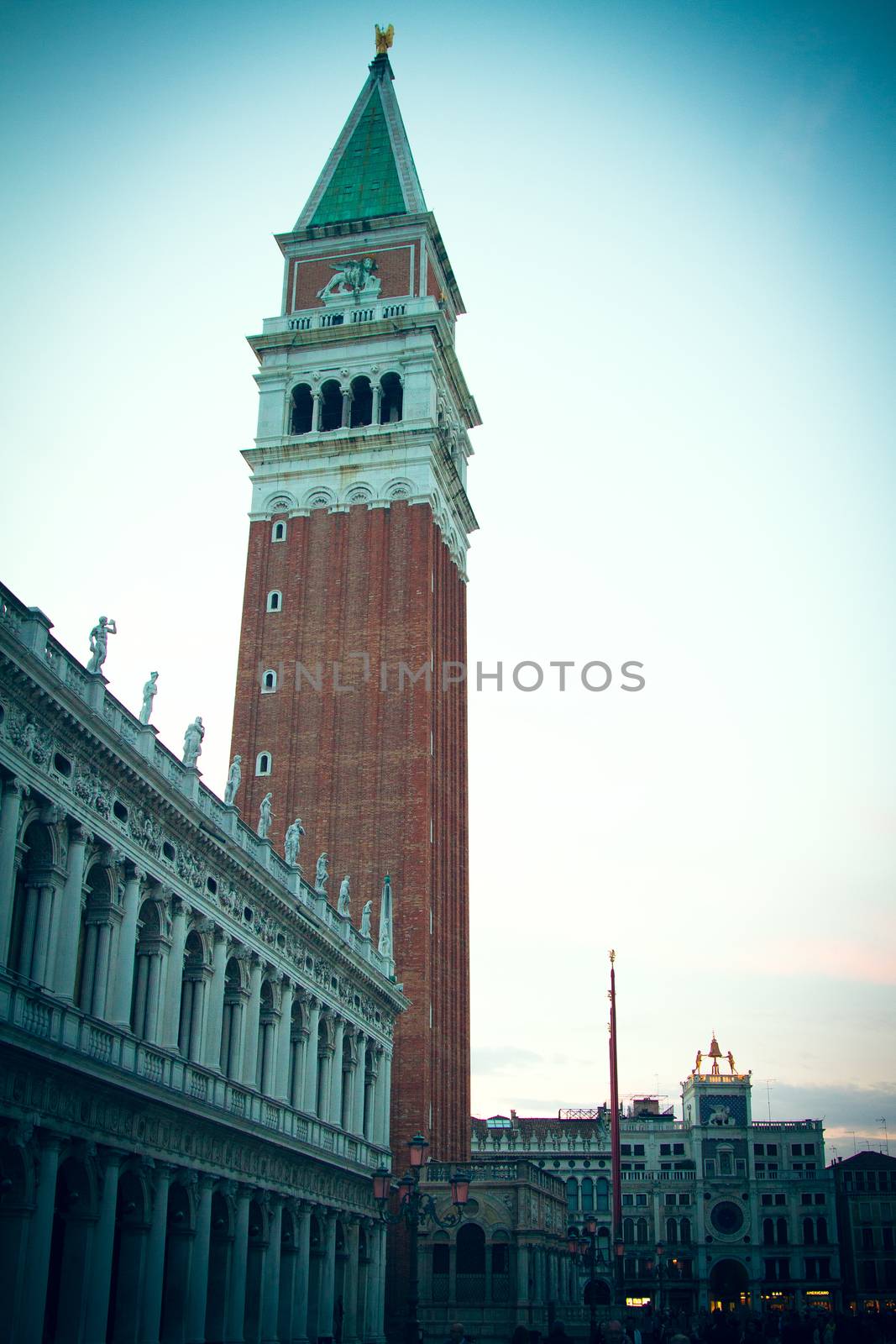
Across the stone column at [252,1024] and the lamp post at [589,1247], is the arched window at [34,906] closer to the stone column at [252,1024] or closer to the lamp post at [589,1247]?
the stone column at [252,1024]

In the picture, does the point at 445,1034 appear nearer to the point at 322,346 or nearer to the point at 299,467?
the point at 299,467

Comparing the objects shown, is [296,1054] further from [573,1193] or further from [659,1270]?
[573,1193]

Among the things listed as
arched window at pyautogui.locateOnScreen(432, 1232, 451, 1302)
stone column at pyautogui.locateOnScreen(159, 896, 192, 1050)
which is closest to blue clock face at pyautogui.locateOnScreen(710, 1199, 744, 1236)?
arched window at pyautogui.locateOnScreen(432, 1232, 451, 1302)

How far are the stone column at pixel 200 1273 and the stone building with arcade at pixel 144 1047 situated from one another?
76 mm

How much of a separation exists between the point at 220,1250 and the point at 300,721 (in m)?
32.7

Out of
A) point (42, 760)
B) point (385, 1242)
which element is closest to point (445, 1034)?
point (385, 1242)

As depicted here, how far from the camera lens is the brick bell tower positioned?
205ft

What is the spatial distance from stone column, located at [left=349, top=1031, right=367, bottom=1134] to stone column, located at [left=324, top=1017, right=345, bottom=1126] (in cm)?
124

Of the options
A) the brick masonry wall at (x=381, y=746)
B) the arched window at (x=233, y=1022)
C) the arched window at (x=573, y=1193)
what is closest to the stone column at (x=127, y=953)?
the arched window at (x=233, y=1022)

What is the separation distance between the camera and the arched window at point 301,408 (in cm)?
7175

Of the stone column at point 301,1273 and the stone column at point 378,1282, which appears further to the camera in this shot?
the stone column at point 378,1282

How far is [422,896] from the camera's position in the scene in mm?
61469

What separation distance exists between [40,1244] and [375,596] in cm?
4437

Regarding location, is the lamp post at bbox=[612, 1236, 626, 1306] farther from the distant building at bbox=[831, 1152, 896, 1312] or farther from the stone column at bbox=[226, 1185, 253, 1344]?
the distant building at bbox=[831, 1152, 896, 1312]
